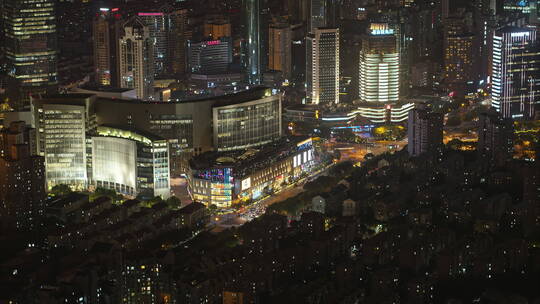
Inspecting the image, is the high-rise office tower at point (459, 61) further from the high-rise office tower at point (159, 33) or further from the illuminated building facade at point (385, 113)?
the high-rise office tower at point (159, 33)

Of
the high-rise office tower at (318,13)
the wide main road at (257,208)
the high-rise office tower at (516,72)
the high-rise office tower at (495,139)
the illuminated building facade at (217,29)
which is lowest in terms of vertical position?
the wide main road at (257,208)

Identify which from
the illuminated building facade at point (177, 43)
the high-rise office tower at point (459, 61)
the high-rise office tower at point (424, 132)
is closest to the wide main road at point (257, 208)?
the high-rise office tower at point (424, 132)

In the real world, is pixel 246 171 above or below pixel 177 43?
below

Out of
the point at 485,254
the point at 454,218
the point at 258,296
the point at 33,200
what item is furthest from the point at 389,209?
the point at 33,200

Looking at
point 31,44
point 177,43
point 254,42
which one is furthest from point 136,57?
A: point 177,43

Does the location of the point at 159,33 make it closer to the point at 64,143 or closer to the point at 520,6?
the point at 520,6

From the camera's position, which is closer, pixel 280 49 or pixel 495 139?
pixel 495 139

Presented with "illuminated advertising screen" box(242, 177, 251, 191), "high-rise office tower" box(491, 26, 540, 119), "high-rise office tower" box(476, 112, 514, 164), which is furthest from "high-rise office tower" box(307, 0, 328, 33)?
"illuminated advertising screen" box(242, 177, 251, 191)
